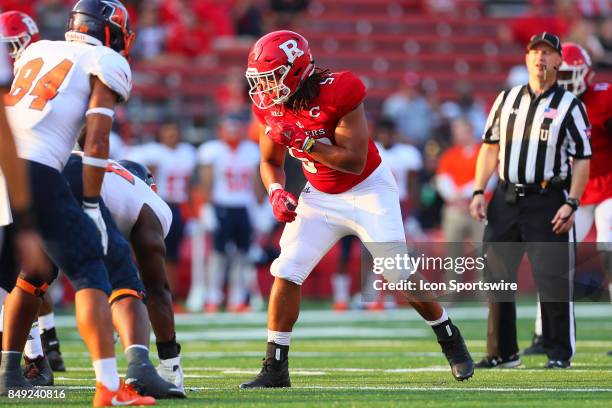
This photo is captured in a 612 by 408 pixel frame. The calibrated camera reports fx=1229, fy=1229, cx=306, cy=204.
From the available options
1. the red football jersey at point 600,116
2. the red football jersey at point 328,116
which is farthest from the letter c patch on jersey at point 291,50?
the red football jersey at point 600,116

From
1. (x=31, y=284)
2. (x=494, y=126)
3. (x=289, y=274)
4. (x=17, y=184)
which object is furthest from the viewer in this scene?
(x=494, y=126)

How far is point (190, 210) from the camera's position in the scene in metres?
13.7

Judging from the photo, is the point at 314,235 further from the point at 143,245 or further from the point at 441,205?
the point at 441,205

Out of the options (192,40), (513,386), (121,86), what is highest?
(192,40)

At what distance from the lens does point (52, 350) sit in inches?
273

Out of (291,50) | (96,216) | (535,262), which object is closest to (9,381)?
(96,216)

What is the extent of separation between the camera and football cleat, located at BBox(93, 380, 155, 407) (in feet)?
15.5

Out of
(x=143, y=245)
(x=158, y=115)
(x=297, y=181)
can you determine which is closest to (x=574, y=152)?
(x=143, y=245)

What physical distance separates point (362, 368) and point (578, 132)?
1808 millimetres

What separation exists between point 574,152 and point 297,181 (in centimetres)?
644

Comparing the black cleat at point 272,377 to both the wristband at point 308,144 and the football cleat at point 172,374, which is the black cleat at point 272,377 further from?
the wristband at point 308,144

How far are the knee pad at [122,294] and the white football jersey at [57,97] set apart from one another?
0.63m

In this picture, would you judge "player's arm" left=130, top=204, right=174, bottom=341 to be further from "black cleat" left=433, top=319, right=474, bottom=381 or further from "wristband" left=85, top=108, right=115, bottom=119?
"black cleat" left=433, top=319, right=474, bottom=381

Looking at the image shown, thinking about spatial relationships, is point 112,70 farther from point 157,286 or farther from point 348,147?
point 348,147
